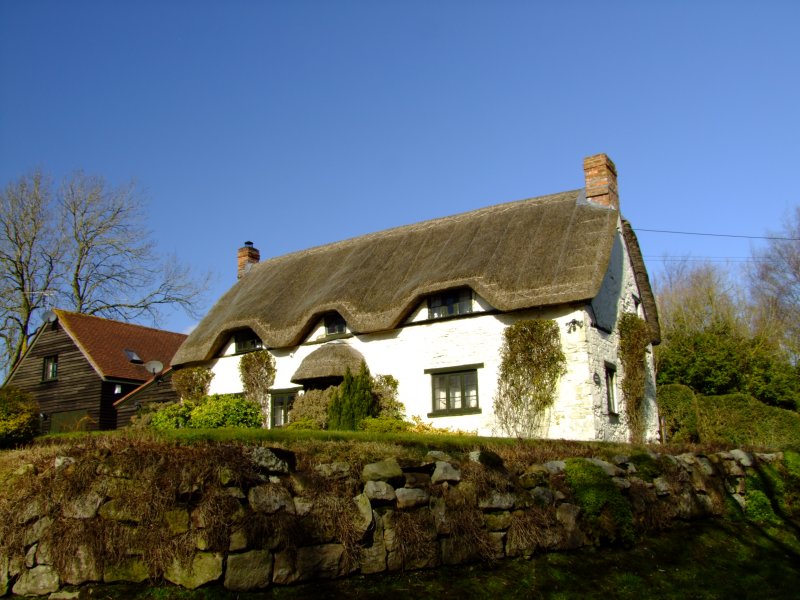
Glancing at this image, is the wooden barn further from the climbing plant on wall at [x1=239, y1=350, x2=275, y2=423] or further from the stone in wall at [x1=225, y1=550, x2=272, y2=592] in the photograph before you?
the stone in wall at [x1=225, y1=550, x2=272, y2=592]

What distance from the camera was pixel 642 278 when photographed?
22.2 m

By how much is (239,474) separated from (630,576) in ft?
15.6

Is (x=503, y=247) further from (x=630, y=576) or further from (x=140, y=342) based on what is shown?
(x=140, y=342)

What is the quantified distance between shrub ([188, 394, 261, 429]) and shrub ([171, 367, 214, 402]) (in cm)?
530

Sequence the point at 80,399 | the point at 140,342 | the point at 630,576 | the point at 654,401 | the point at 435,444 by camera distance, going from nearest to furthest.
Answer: the point at 630,576, the point at 435,444, the point at 654,401, the point at 80,399, the point at 140,342

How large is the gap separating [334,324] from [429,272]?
3309 millimetres

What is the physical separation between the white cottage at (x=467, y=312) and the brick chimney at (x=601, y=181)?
3 cm

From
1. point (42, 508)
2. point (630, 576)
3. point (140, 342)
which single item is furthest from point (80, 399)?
point (630, 576)

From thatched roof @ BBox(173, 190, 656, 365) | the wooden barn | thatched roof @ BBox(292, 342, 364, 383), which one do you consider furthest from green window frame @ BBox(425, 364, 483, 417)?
the wooden barn

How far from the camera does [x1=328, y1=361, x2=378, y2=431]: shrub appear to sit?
17.8 meters

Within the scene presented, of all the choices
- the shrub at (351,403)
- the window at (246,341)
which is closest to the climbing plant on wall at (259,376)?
the window at (246,341)

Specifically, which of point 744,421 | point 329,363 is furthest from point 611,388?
→ point 329,363

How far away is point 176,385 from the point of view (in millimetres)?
23172

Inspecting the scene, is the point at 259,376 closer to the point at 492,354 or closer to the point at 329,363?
the point at 329,363
